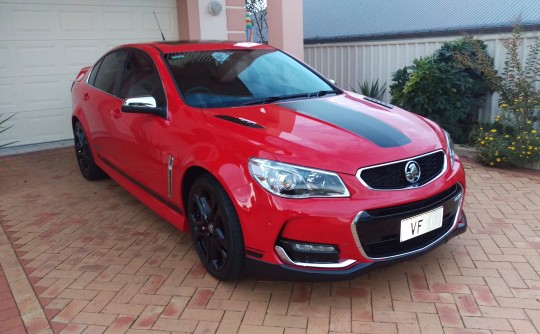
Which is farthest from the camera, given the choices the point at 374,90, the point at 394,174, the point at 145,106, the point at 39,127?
the point at 374,90

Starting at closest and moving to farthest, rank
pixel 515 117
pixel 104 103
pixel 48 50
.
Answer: pixel 104 103 → pixel 515 117 → pixel 48 50

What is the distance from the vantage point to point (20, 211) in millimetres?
5012

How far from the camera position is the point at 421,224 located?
2998 millimetres

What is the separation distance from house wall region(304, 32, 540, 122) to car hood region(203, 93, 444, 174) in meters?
3.80

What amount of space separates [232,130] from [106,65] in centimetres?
261

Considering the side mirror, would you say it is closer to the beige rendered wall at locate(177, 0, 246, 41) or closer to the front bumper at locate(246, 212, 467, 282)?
the front bumper at locate(246, 212, 467, 282)

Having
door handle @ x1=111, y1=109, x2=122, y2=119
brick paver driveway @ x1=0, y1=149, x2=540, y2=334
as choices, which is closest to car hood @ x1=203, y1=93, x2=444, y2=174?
brick paver driveway @ x1=0, y1=149, x2=540, y2=334

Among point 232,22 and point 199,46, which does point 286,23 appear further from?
point 199,46

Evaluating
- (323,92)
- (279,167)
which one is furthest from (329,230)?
(323,92)

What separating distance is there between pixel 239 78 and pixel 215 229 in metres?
1.39

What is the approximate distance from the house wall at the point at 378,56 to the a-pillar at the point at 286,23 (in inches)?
46.5

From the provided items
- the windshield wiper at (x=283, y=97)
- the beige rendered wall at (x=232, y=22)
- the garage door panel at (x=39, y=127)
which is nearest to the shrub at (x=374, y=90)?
the beige rendered wall at (x=232, y=22)

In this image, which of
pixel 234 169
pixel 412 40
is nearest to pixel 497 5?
pixel 412 40

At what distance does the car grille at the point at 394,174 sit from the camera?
113 inches
